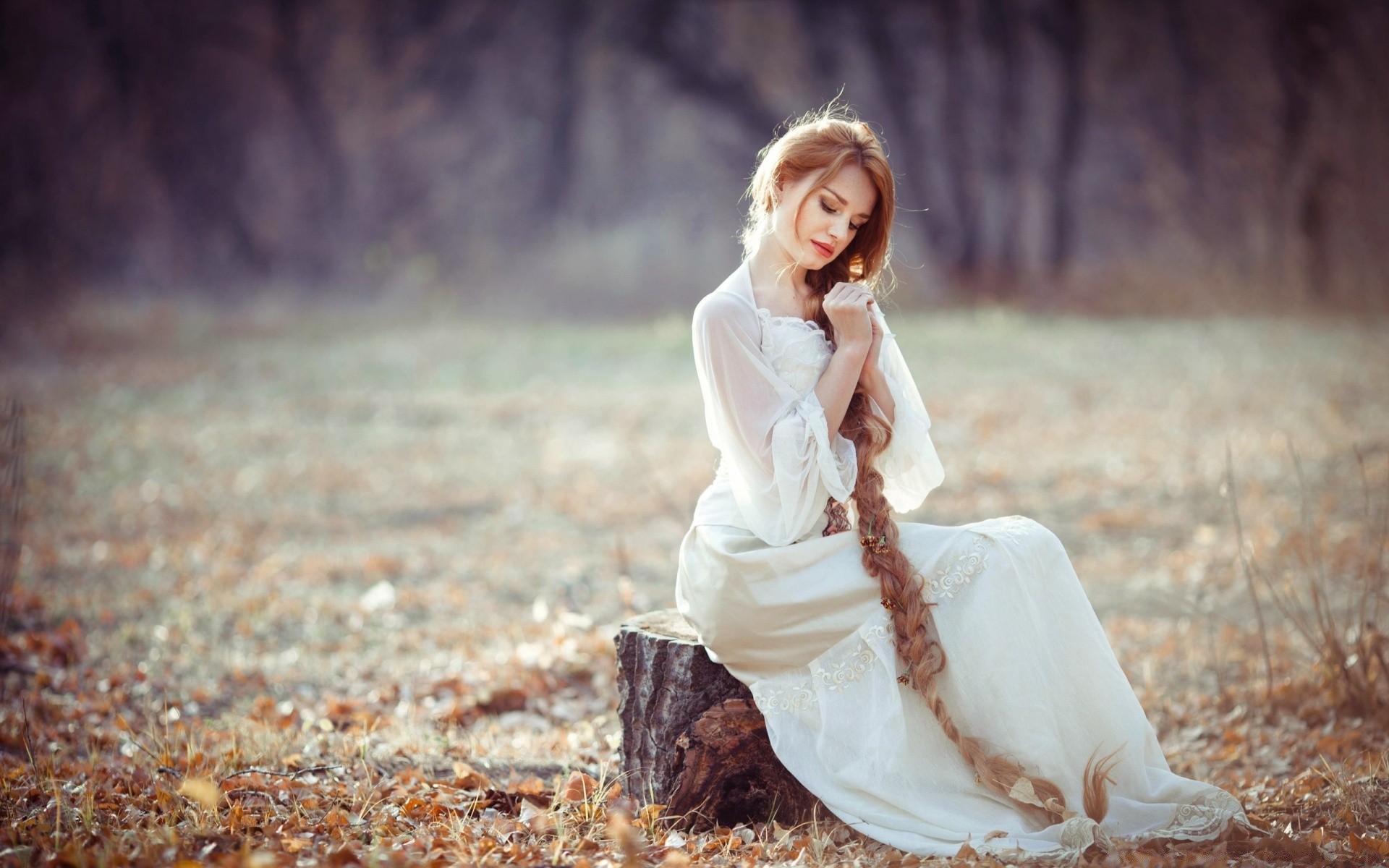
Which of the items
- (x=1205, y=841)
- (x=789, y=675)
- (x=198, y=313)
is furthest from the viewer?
(x=198, y=313)

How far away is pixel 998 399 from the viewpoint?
36.9 feet

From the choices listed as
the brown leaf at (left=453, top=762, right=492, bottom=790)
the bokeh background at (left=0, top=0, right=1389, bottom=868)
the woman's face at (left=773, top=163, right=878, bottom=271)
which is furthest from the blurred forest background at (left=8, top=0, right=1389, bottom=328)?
the woman's face at (left=773, top=163, right=878, bottom=271)

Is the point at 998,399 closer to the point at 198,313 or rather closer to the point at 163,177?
the point at 198,313

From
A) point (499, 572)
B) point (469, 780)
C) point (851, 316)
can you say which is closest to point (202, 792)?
point (469, 780)

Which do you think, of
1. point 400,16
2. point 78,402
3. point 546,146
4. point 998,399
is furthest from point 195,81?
point 998,399

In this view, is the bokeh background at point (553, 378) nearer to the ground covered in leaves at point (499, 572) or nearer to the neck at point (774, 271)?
the ground covered in leaves at point (499, 572)

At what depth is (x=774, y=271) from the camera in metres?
3.17

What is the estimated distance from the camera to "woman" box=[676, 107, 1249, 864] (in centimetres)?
279

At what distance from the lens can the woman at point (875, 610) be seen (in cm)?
279

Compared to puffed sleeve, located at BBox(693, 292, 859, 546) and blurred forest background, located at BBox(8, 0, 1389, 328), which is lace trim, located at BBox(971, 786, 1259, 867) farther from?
blurred forest background, located at BBox(8, 0, 1389, 328)

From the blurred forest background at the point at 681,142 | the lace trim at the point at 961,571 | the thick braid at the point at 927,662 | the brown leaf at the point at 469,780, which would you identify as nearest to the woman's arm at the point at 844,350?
the thick braid at the point at 927,662

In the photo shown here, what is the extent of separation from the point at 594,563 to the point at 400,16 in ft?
56.2

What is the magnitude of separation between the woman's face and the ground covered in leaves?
1.61m

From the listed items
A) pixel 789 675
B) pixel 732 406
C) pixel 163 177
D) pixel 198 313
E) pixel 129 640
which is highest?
pixel 163 177
